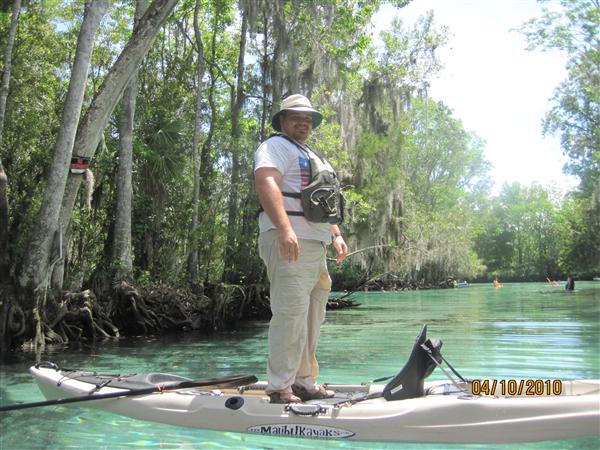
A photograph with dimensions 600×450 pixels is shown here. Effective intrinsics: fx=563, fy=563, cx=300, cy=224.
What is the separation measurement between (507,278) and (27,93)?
63.3m

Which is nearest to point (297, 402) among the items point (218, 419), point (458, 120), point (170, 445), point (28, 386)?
point (218, 419)

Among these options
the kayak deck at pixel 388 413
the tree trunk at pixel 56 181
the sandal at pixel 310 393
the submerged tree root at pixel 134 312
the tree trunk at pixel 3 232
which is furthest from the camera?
the tree trunk at pixel 3 232

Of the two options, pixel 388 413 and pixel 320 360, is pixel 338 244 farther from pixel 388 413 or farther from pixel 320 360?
pixel 320 360

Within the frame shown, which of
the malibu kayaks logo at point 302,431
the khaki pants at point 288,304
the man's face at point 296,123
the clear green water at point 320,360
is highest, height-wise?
the man's face at point 296,123

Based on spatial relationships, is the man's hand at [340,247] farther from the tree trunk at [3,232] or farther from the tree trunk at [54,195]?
the tree trunk at [3,232]

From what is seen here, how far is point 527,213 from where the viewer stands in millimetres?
67375

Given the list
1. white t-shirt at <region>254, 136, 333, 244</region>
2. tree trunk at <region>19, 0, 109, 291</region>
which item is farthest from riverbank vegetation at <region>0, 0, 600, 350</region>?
white t-shirt at <region>254, 136, 333, 244</region>

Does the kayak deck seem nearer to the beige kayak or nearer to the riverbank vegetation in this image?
the beige kayak

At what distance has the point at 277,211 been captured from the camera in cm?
329

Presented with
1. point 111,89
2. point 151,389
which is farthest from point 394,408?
point 111,89

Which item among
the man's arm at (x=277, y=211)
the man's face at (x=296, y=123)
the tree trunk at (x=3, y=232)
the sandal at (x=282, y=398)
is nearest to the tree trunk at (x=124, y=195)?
the tree trunk at (x=3, y=232)

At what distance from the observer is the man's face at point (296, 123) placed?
3.79 m

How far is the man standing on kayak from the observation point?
3.44m
